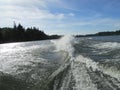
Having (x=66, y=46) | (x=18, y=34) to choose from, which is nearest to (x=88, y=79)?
(x=66, y=46)

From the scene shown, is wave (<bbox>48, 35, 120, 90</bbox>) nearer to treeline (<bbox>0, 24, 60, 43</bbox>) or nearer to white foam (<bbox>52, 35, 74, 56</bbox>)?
white foam (<bbox>52, 35, 74, 56</bbox>)

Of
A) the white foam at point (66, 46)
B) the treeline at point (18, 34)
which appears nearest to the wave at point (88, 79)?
the white foam at point (66, 46)

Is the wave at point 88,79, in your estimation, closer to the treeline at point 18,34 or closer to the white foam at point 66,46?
the white foam at point 66,46

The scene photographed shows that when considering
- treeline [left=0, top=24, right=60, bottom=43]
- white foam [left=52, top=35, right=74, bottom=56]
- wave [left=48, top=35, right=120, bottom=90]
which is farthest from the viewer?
treeline [left=0, top=24, right=60, bottom=43]

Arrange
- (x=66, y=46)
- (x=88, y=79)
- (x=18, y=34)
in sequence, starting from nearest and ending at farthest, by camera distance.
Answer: (x=88, y=79), (x=66, y=46), (x=18, y=34)

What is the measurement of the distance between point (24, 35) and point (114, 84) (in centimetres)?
8511

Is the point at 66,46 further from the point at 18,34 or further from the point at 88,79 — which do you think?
the point at 18,34

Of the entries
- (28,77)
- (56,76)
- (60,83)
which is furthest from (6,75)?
(60,83)

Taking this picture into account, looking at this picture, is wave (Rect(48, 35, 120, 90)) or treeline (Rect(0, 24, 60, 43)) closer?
wave (Rect(48, 35, 120, 90))

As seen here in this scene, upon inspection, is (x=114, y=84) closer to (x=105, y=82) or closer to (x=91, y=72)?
(x=105, y=82)

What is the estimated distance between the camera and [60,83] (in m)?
7.58

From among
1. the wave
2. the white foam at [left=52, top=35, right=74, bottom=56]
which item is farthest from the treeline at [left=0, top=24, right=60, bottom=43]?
the wave

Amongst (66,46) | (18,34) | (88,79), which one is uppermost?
(18,34)

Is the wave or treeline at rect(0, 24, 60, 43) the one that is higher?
treeline at rect(0, 24, 60, 43)
